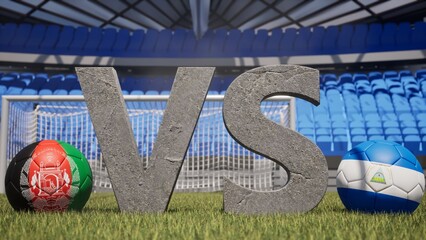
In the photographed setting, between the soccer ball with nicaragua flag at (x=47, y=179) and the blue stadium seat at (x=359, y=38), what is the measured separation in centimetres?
1348

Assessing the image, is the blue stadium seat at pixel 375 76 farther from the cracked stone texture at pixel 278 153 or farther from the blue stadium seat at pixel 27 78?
the cracked stone texture at pixel 278 153

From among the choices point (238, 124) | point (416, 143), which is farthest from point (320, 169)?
point (416, 143)

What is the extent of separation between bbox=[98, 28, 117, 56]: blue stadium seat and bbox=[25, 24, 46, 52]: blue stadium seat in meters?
2.11

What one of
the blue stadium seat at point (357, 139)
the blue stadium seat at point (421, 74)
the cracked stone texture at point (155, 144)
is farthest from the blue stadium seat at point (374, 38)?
the cracked stone texture at point (155, 144)

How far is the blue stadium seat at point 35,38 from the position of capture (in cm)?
1522

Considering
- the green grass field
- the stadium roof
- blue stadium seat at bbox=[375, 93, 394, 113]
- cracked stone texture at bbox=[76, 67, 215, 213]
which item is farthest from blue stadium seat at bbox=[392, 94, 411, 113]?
cracked stone texture at bbox=[76, 67, 215, 213]

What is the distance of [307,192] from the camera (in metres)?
3.35

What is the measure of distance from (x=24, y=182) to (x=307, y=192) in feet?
7.06

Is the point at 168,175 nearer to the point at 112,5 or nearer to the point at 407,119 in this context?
the point at 407,119

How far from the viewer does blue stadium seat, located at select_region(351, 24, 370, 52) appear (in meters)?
15.2

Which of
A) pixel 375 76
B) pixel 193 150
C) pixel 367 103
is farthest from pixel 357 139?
pixel 193 150

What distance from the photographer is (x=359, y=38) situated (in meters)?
15.3

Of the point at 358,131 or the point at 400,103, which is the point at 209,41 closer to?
the point at 358,131

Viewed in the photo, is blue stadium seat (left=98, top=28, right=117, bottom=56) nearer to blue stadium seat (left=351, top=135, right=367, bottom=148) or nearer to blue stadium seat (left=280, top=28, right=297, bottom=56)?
blue stadium seat (left=280, top=28, right=297, bottom=56)
